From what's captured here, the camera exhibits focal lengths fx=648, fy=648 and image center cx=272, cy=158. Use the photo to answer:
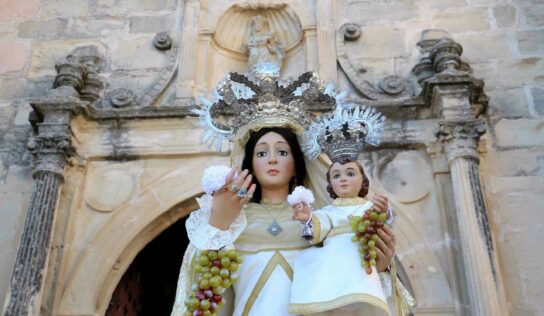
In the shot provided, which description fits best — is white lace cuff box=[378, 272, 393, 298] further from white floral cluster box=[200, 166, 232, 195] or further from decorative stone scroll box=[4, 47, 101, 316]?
decorative stone scroll box=[4, 47, 101, 316]

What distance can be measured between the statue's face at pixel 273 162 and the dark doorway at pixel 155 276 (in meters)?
3.43

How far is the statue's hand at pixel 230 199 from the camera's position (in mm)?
2852

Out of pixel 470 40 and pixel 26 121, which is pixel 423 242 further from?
pixel 26 121

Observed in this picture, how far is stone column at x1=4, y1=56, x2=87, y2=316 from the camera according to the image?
518cm

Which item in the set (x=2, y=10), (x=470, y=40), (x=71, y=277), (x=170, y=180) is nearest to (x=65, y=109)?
(x=170, y=180)

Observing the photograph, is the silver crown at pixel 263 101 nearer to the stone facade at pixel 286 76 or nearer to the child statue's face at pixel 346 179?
the child statue's face at pixel 346 179

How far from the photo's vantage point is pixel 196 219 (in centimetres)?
301

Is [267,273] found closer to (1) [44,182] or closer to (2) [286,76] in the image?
(1) [44,182]

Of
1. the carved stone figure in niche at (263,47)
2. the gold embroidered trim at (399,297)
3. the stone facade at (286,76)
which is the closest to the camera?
the gold embroidered trim at (399,297)

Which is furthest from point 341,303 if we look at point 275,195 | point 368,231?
point 275,195

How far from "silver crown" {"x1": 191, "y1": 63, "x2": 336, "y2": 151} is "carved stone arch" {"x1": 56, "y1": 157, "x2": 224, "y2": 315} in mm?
2441

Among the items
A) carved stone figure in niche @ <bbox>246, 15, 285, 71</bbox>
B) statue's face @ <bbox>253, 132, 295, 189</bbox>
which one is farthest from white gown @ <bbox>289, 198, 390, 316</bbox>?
carved stone figure in niche @ <bbox>246, 15, 285, 71</bbox>

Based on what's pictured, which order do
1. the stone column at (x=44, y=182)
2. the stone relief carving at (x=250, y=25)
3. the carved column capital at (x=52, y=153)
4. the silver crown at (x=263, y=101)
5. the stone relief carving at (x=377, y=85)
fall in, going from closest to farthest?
the silver crown at (x=263, y=101) < the stone column at (x=44, y=182) < the carved column capital at (x=52, y=153) < the stone relief carving at (x=377, y=85) < the stone relief carving at (x=250, y=25)

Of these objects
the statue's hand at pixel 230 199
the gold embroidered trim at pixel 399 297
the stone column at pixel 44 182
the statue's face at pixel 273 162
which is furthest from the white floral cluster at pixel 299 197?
the stone column at pixel 44 182
